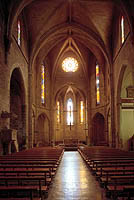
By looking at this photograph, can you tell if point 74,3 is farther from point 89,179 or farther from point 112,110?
point 89,179

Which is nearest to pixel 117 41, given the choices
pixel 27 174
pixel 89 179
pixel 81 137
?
pixel 89 179

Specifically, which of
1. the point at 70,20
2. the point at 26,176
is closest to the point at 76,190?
the point at 26,176

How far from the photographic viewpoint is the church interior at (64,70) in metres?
16.5

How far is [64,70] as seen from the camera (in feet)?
122

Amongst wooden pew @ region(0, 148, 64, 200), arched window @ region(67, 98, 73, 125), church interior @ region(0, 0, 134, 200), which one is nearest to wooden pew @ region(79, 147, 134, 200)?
church interior @ region(0, 0, 134, 200)

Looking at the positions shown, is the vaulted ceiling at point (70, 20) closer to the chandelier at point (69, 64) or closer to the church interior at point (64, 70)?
the church interior at point (64, 70)

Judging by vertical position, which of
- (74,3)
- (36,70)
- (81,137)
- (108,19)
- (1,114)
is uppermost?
(74,3)

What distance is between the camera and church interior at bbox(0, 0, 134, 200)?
1655 cm

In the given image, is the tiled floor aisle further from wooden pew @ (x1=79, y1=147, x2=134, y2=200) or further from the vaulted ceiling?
the vaulted ceiling

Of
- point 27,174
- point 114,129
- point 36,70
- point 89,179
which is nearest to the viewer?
point 27,174

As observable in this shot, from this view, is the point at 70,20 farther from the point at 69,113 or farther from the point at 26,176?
the point at 26,176

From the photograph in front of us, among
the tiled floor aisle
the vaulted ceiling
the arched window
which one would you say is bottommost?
the tiled floor aisle

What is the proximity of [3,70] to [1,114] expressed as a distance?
2.90m

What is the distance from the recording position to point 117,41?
22.7 m
